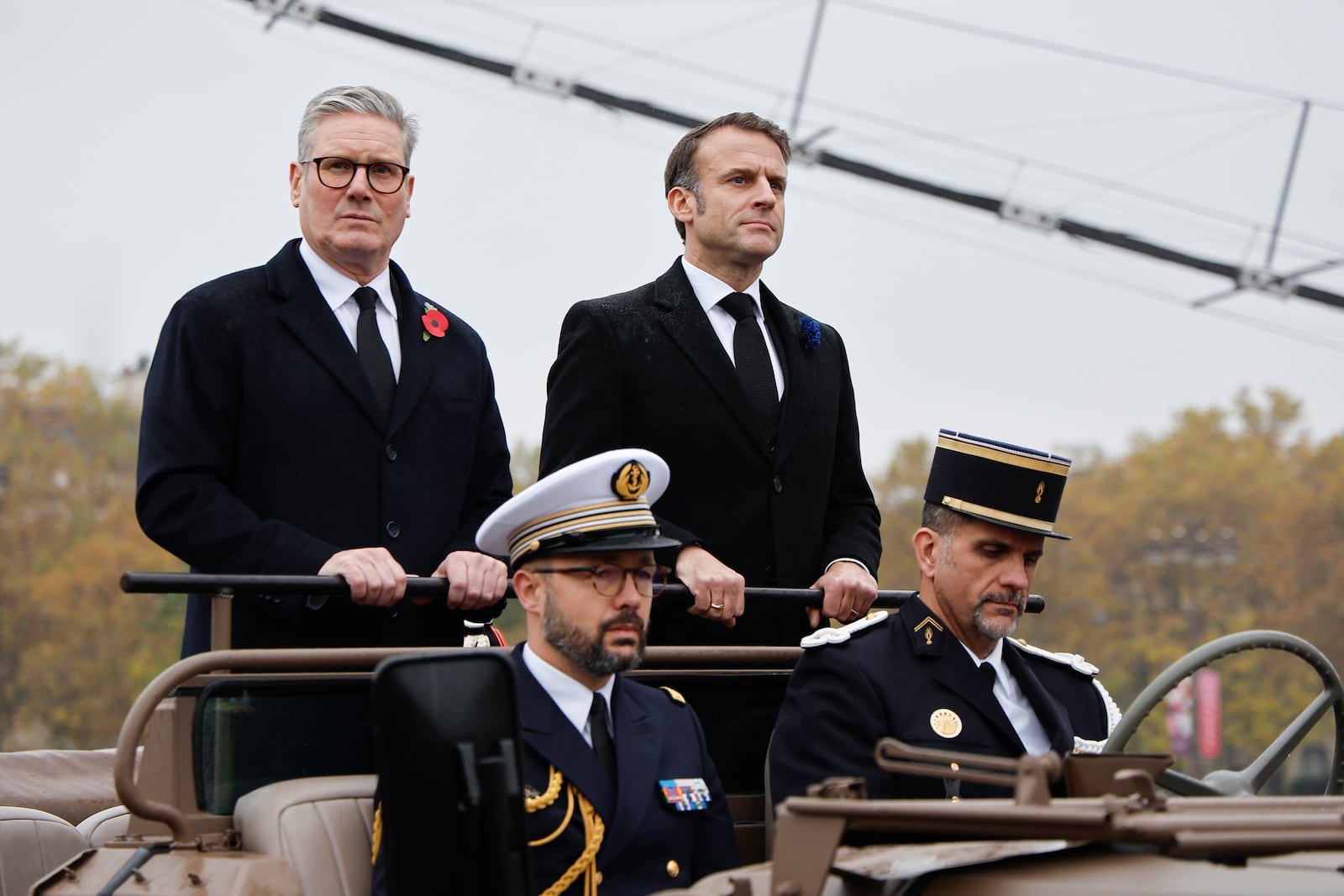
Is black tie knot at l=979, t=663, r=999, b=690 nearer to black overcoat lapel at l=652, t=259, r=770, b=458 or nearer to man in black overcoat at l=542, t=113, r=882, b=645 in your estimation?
man in black overcoat at l=542, t=113, r=882, b=645

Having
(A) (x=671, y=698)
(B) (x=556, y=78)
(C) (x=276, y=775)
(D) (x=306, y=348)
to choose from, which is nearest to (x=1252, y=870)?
(A) (x=671, y=698)

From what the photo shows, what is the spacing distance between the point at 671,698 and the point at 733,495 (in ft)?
2.78

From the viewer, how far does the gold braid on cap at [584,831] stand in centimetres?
355

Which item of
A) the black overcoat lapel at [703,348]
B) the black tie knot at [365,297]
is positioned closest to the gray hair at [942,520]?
the black overcoat lapel at [703,348]

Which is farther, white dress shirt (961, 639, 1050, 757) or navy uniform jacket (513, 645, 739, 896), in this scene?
white dress shirt (961, 639, 1050, 757)

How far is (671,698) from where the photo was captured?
4035 mm

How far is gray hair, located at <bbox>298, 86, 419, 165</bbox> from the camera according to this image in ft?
14.5

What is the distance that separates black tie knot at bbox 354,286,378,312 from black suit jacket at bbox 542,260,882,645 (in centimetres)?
54

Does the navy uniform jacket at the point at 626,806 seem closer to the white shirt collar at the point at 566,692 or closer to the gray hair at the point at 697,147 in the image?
the white shirt collar at the point at 566,692

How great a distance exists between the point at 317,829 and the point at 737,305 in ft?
6.45

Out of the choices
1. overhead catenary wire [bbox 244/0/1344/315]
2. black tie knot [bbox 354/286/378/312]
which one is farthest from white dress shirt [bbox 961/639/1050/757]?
overhead catenary wire [bbox 244/0/1344/315]

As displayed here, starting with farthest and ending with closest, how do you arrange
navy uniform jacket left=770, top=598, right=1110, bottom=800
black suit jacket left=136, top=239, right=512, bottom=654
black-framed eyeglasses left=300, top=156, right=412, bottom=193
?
black-framed eyeglasses left=300, top=156, right=412, bottom=193 → black suit jacket left=136, top=239, right=512, bottom=654 → navy uniform jacket left=770, top=598, right=1110, bottom=800

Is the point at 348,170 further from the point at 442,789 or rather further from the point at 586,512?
the point at 442,789

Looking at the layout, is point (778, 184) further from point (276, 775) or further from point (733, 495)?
point (276, 775)
